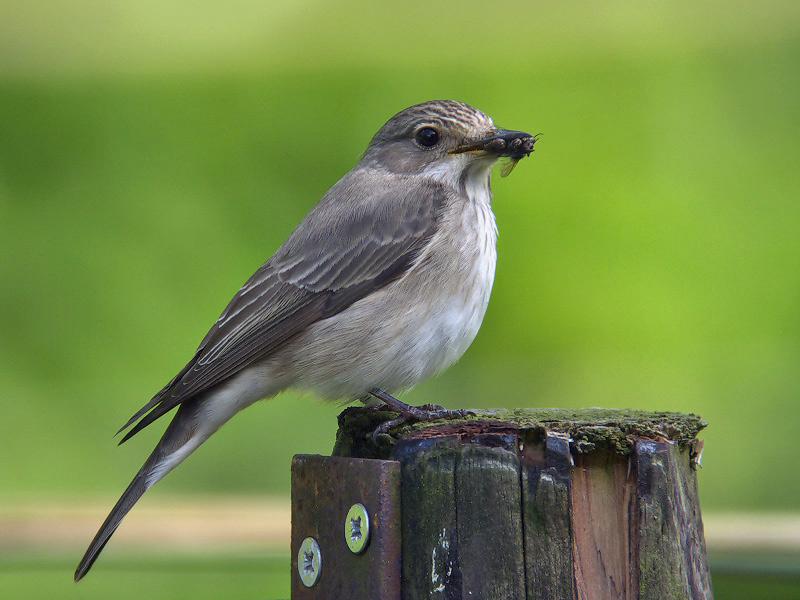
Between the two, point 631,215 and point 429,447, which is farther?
point 631,215

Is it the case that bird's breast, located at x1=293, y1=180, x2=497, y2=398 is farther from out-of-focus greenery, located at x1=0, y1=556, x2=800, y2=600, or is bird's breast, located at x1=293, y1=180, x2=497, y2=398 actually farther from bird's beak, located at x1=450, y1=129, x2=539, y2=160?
out-of-focus greenery, located at x1=0, y1=556, x2=800, y2=600

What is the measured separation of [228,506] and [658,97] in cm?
305

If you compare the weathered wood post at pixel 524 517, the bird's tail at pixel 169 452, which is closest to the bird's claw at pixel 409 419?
the weathered wood post at pixel 524 517

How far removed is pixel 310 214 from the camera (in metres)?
4.20

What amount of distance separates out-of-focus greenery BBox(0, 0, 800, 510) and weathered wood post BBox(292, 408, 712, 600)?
2.85 meters

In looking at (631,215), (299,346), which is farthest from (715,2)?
(299,346)

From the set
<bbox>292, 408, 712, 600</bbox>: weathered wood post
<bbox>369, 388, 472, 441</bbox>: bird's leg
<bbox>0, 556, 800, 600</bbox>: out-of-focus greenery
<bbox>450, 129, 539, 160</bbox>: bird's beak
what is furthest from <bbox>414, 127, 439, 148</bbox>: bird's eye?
<bbox>292, 408, 712, 600</bbox>: weathered wood post

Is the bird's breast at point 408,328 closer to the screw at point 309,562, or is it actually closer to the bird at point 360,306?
the bird at point 360,306

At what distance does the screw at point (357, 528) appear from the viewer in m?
2.58

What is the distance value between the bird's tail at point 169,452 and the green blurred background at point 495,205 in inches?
58.0

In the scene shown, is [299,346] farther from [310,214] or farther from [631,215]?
[631,215]

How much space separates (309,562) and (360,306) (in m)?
1.20

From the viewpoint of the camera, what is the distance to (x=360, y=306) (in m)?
3.79

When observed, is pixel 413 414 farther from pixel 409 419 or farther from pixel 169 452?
pixel 169 452
